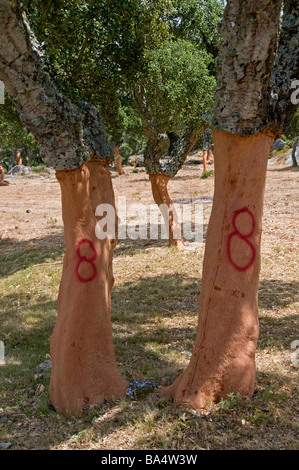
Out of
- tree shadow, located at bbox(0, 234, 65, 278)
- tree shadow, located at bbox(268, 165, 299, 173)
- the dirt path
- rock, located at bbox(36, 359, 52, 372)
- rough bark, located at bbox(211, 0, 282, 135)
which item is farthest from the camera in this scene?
tree shadow, located at bbox(268, 165, 299, 173)

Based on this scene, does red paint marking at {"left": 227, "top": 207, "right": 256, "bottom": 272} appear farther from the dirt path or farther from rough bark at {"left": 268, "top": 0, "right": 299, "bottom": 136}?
the dirt path

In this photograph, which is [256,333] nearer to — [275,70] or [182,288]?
[275,70]

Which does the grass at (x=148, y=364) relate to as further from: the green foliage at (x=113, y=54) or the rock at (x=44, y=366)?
the green foliage at (x=113, y=54)

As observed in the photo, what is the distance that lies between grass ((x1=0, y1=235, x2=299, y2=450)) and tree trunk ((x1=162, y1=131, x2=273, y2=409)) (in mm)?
212

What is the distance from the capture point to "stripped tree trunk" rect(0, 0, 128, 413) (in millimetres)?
3525

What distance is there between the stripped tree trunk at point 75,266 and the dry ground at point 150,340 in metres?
0.26

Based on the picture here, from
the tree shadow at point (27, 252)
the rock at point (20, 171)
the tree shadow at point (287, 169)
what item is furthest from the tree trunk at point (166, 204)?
the rock at point (20, 171)

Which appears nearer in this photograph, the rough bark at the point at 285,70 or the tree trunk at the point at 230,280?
the rough bark at the point at 285,70

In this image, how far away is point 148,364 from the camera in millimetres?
4801

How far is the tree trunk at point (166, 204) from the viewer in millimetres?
9289

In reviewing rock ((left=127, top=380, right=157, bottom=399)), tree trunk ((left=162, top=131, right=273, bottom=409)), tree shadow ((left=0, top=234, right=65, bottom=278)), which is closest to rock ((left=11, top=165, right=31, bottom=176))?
tree shadow ((left=0, top=234, right=65, bottom=278))

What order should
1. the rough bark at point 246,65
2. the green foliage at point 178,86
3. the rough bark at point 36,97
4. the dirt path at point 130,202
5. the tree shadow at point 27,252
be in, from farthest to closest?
the dirt path at point 130,202
the tree shadow at point 27,252
the green foliage at point 178,86
the rough bark at point 36,97
the rough bark at point 246,65

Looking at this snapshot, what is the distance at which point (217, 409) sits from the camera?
3445mm
